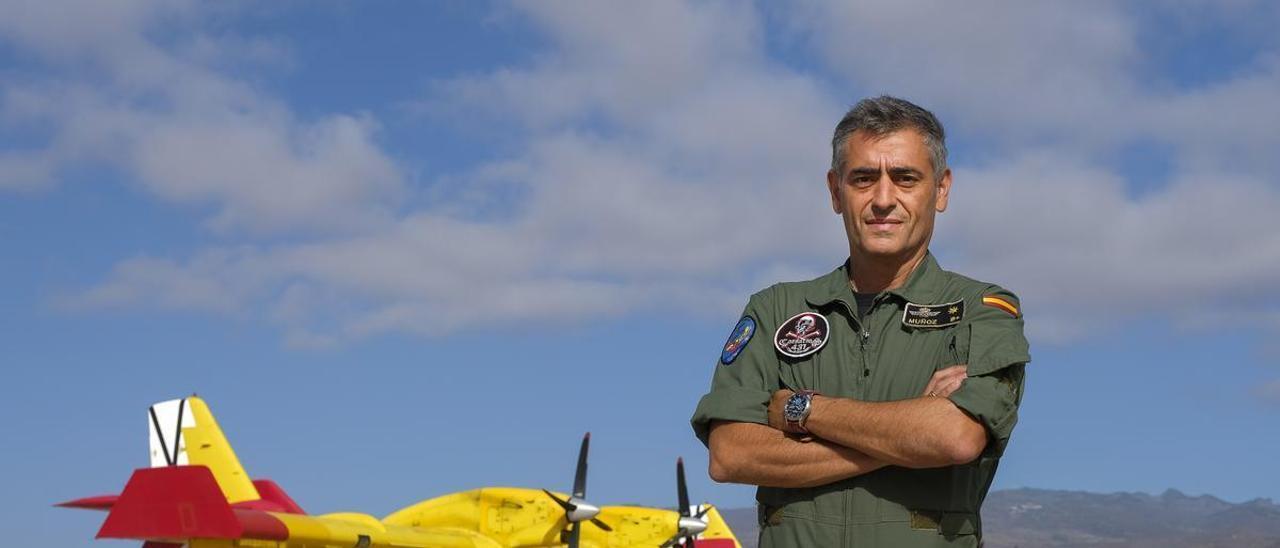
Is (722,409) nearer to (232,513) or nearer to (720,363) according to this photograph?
(720,363)

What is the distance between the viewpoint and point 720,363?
4.37 m

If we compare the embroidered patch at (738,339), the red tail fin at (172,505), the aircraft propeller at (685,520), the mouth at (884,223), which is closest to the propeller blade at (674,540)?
the aircraft propeller at (685,520)

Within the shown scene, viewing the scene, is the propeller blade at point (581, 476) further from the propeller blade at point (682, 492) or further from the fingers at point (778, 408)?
the fingers at point (778, 408)

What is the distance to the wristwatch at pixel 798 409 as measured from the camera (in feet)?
12.7

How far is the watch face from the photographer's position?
3.90 m

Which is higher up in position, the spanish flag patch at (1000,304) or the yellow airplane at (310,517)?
the yellow airplane at (310,517)

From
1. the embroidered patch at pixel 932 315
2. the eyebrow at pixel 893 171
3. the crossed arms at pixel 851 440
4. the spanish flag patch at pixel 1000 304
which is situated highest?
the eyebrow at pixel 893 171

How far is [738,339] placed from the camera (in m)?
4.35

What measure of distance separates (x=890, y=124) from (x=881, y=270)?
0.48 metres

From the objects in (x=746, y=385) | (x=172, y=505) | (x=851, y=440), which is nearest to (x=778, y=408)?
(x=746, y=385)

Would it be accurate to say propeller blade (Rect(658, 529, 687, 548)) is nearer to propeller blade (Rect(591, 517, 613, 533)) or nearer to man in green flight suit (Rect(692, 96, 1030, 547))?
propeller blade (Rect(591, 517, 613, 533))

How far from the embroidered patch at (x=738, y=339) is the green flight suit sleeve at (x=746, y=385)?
14 millimetres

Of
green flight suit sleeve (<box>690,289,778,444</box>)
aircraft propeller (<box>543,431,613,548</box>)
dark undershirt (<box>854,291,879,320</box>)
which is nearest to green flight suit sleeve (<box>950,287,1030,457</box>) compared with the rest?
dark undershirt (<box>854,291,879,320</box>)

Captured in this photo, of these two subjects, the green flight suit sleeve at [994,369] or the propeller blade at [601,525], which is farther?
the propeller blade at [601,525]
